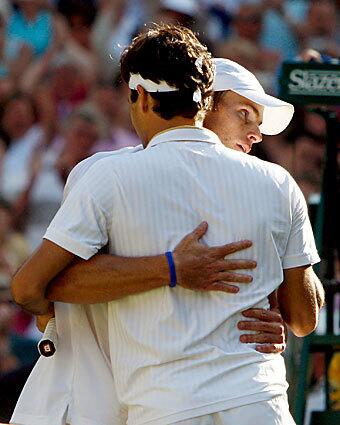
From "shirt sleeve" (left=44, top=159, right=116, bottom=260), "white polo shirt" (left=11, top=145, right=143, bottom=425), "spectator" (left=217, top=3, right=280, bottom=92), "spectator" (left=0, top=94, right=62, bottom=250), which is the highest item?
"shirt sleeve" (left=44, top=159, right=116, bottom=260)

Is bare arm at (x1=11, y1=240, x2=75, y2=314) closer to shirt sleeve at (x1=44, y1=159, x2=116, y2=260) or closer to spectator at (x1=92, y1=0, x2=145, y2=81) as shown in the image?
shirt sleeve at (x1=44, y1=159, x2=116, y2=260)

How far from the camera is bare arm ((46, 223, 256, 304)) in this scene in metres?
2.80

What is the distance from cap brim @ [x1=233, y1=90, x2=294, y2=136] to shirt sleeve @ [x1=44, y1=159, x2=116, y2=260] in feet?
1.90

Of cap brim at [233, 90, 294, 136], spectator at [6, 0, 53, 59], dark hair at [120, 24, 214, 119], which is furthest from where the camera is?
spectator at [6, 0, 53, 59]

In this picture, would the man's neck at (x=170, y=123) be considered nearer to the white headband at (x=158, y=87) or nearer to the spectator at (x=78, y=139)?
the white headband at (x=158, y=87)

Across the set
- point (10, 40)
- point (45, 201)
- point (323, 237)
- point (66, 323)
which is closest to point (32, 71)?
point (10, 40)

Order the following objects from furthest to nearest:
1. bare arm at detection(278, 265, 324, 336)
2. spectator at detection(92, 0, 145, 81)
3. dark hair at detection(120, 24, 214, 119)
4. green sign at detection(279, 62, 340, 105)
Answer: spectator at detection(92, 0, 145, 81) < green sign at detection(279, 62, 340, 105) < bare arm at detection(278, 265, 324, 336) < dark hair at detection(120, 24, 214, 119)

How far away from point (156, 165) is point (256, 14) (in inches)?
215

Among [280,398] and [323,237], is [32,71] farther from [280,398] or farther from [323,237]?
[280,398]

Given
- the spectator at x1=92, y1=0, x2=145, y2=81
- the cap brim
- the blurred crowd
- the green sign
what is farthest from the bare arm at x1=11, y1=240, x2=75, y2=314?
the spectator at x1=92, y1=0, x2=145, y2=81

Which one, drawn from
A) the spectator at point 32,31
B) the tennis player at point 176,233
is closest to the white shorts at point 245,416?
the tennis player at point 176,233

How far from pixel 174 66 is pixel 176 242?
404mm

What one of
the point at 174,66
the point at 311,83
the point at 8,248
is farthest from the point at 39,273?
the point at 8,248

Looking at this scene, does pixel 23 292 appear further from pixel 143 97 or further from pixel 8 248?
pixel 8 248
